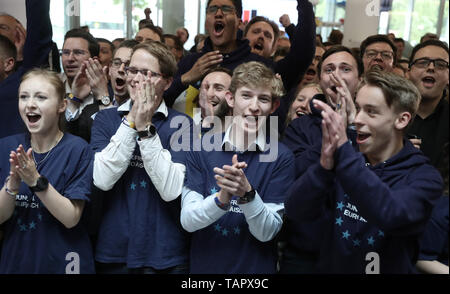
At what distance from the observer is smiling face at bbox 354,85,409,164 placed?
5.60 ft

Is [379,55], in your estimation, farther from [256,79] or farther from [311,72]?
[256,79]

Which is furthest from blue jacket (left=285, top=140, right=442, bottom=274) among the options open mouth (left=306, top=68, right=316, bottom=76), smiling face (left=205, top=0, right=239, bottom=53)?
open mouth (left=306, top=68, right=316, bottom=76)

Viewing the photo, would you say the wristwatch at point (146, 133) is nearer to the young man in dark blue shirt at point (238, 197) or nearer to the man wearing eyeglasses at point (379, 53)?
the young man in dark blue shirt at point (238, 197)

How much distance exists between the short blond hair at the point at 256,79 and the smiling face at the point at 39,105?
731 mm

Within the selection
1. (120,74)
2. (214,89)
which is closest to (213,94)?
(214,89)

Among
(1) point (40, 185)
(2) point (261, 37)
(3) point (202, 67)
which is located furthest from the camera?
(2) point (261, 37)

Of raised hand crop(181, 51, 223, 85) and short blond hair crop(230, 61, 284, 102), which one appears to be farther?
raised hand crop(181, 51, 223, 85)

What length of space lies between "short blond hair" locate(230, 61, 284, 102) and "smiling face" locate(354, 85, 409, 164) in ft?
1.23

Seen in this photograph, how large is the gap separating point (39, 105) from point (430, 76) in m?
2.06

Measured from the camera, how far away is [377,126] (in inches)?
67.0

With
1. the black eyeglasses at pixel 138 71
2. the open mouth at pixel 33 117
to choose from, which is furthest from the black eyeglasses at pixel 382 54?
the open mouth at pixel 33 117

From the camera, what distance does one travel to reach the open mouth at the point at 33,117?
196 centimetres

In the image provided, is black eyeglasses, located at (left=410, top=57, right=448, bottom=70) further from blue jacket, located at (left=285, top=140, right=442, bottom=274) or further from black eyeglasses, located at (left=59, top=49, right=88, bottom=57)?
black eyeglasses, located at (left=59, top=49, right=88, bottom=57)

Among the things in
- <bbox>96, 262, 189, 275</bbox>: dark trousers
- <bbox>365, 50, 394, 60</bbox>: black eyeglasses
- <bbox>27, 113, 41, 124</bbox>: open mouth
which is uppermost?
<bbox>365, 50, 394, 60</bbox>: black eyeglasses
